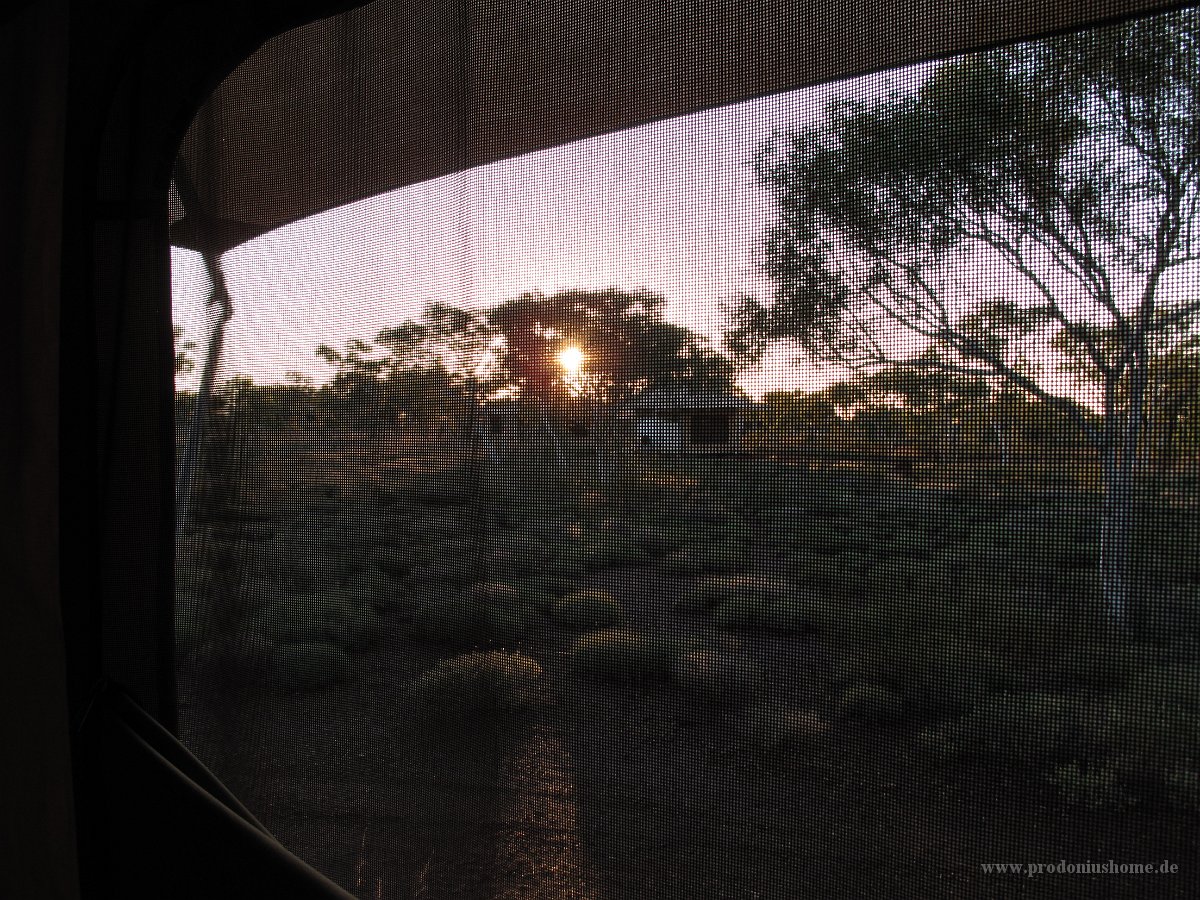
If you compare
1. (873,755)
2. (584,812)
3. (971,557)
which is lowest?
(584,812)

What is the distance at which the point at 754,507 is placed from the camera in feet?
2.26

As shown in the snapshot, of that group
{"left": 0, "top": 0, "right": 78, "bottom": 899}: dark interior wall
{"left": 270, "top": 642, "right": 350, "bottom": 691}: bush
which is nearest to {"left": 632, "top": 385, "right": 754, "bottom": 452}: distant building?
A: {"left": 270, "top": 642, "right": 350, "bottom": 691}: bush

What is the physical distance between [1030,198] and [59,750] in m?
1.28

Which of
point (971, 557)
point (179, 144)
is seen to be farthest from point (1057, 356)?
point (179, 144)

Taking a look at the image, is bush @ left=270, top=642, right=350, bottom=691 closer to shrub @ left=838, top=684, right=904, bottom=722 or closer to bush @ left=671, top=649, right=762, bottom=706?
bush @ left=671, top=649, right=762, bottom=706

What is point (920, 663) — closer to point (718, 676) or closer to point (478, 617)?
point (718, 676)

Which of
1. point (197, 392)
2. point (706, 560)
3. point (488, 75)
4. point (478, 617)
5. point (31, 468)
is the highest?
point (488, 75)

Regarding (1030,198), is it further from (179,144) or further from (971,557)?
(179,144)

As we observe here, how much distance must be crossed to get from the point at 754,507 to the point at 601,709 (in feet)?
1.05

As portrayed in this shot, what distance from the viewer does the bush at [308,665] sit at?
0.97m

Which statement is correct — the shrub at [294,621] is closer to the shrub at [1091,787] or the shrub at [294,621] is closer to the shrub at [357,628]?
the shrub at [357,628]

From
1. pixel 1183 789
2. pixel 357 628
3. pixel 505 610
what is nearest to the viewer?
pixel 1183 789

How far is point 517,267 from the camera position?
2.76 ft

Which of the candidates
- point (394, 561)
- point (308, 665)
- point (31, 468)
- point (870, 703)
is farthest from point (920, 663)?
point (31, 468)
